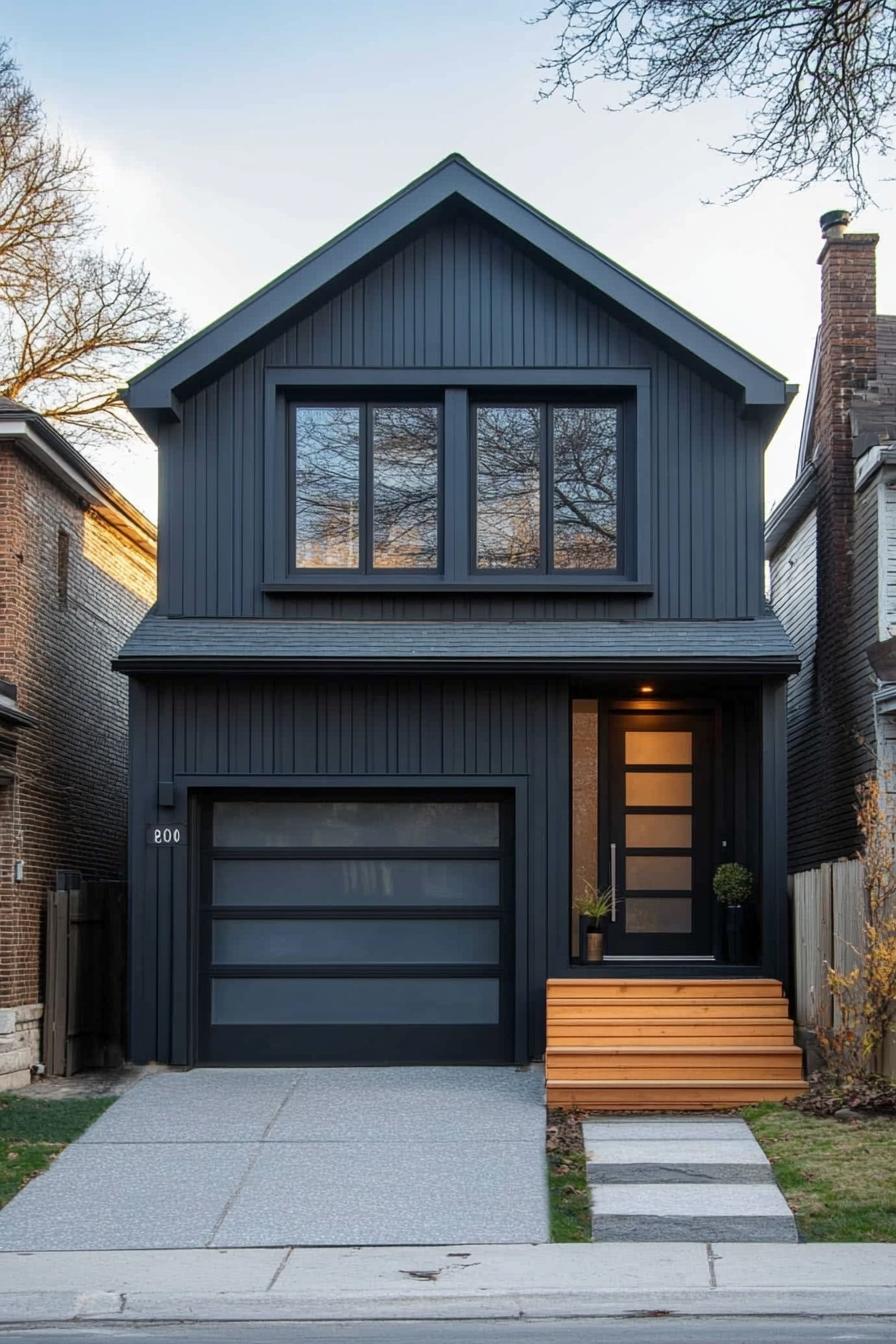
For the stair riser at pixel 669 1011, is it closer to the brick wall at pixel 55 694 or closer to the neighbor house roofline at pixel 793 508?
the brick wall at pixel 55 694

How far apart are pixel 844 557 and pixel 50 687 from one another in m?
7.91

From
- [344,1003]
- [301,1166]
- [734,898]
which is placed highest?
[734,898]

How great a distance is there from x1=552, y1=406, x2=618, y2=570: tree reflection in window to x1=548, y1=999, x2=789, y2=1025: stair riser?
400cm

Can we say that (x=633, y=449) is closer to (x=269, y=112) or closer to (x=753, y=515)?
(x=753, y=515)

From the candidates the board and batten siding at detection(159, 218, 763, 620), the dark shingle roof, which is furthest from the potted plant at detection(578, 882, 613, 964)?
the board and batten siding at detection(159, 218, 763, 620)

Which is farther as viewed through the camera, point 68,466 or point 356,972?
point 68,466

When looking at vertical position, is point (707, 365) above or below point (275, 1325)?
above

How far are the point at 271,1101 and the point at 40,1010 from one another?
112 inches

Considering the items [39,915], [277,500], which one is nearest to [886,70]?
[277,500]

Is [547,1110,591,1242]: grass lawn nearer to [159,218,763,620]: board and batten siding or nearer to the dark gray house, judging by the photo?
the dark gray house

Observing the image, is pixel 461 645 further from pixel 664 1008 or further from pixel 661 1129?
pixel 661 1129

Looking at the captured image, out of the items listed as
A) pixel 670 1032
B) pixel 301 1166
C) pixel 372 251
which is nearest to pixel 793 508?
pixel 372 251

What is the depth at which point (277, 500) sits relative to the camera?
1528 centimetres

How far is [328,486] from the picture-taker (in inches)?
610
